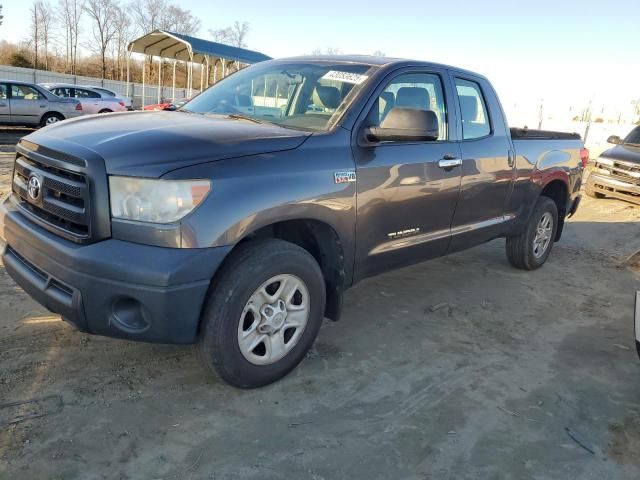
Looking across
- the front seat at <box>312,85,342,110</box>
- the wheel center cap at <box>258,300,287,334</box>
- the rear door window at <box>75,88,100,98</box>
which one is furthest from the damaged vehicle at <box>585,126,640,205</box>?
the rear door window at <box>75,88,100,98</box>

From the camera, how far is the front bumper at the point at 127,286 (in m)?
2.39

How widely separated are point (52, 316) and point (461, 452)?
279 cm

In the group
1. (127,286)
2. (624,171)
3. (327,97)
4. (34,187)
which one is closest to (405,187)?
(327,97)

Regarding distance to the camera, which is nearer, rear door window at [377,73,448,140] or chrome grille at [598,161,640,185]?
rear door window at [377,73,448,140]

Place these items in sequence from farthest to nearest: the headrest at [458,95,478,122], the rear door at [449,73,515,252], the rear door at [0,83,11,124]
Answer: the rear door at [0,83,11,124], the headrest at [458,95,478,122], the rear door at [449,73,515,252]

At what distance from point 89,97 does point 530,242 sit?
1789cm

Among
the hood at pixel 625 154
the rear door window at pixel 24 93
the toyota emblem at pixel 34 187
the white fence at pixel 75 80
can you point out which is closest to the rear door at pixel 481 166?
→ the toyota emblem at pixel 34 187

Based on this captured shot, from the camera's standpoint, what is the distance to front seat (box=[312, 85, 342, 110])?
11.1ft

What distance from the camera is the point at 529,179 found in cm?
497

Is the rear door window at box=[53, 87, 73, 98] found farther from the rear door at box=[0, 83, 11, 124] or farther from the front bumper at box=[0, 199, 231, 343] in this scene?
the front bumper at box=[0, 199, 231, 343]

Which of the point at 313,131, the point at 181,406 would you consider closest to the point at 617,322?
the point at 313,131

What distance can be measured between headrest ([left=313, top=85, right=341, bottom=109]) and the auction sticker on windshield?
9 centimetres

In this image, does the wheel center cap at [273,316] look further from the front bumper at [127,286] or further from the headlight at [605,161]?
the headlight at [605,161]

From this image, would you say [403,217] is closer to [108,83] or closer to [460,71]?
[460,71]
